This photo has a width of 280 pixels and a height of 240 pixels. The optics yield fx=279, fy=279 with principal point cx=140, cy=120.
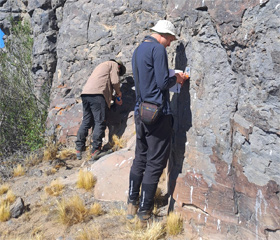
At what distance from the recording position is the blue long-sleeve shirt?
2.73 meters

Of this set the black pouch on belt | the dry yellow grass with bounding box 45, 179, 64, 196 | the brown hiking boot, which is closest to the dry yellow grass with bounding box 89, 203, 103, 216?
the brown hiking boot

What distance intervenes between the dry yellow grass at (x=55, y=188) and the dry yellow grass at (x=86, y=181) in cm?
26

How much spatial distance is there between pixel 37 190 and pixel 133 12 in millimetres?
4122

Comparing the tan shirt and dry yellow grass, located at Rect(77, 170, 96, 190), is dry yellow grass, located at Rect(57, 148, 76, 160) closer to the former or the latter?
the tan shirt

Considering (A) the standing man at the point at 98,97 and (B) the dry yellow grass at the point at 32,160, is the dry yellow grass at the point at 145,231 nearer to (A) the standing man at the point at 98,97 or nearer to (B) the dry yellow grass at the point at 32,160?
(A) the standing man at the point at 98,97

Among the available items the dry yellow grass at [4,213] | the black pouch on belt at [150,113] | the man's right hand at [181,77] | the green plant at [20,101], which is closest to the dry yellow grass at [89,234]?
the dry yellow grass at [4,213]

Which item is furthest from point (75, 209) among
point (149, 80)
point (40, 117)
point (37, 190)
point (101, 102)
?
point (40, 117)

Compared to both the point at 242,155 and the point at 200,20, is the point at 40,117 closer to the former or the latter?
the point at 200,20

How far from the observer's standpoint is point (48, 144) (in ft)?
19.3

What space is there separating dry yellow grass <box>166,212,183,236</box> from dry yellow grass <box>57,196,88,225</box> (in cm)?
101

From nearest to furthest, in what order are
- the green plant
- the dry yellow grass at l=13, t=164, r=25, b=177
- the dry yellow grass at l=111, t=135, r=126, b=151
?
1. the dry yellow grass at l=13, t=164, r=25, b=177
2. the dry yellow grass at l=111, t=135, r=126, b=151
3. the green plant

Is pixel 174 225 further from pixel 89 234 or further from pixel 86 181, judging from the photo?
pixel 86 181

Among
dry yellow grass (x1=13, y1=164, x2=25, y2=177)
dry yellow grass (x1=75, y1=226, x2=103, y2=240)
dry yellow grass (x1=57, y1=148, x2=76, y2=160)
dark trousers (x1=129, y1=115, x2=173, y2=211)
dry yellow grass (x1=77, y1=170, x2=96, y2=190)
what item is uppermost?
dark trousers (x1=129, y1=115, x2=173, y2=211)

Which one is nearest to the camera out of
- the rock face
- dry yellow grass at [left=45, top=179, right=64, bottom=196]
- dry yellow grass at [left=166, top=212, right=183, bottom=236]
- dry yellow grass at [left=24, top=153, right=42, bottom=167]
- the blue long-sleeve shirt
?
the rock face
